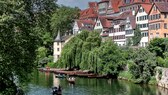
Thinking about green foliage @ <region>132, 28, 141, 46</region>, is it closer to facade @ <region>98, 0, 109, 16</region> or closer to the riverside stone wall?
the riverside stone wall

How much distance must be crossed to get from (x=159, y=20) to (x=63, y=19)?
1499 inches

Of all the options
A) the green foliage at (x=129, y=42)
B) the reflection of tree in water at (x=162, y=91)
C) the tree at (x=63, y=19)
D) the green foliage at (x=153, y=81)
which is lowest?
the reflection of tree in water at (x=162, y=91)

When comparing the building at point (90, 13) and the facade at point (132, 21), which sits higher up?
the building at point (90, 13)

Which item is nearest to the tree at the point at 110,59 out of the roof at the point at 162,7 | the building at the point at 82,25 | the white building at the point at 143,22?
the roof at the point at 162,7

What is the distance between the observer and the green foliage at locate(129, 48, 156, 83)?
51188 mm

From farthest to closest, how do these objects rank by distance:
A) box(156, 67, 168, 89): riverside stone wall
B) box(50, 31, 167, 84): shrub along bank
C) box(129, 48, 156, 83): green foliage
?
box(50, 31, 167, 84): shrub along bank
box(129, 48, 156, 83): green foliage
box(156, 67, 168, 89): riverside stone wall

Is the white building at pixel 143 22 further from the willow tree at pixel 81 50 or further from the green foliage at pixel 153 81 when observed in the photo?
the green foliage at pixel 153 81

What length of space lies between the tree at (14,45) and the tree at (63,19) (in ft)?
257

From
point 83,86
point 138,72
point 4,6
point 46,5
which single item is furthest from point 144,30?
point 4,6

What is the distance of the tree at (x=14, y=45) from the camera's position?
19.0m

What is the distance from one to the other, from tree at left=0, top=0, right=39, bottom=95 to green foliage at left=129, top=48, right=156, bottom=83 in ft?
104

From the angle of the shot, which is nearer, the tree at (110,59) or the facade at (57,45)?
the tree at (110,59)

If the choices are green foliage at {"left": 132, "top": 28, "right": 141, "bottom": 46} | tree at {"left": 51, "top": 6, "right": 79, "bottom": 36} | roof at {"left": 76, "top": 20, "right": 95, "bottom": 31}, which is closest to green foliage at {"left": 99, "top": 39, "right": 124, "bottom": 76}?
green foliage at {"left": 132, "top": 28, "right": 141, "bottom": 46}

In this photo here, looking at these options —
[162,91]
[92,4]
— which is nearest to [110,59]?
[162,91]
